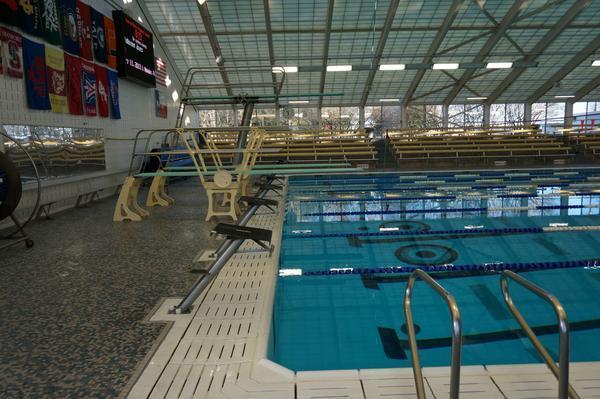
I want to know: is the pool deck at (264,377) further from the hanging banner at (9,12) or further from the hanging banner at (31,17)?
the hanging banner at (31,17)

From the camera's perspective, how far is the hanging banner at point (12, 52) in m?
4.59

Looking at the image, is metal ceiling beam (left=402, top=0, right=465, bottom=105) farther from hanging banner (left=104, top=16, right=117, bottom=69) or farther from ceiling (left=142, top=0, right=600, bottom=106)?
hanging banner (left=104, top=16, right=117, bottom=69)

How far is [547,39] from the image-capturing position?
13188 millimetres

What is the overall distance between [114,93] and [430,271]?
6.63 metres

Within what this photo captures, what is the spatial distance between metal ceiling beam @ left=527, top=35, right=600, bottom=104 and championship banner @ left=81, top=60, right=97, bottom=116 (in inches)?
610

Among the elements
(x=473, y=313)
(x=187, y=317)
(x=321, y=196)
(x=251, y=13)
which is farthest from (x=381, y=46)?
(x=187, y=317)

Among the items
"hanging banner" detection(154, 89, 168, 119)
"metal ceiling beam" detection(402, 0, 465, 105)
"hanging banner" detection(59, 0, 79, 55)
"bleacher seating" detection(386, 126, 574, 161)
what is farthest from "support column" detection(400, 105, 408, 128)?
"hanging banner" detection(59, 0, 79, 55)

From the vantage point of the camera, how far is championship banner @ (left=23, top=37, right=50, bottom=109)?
5020 mm

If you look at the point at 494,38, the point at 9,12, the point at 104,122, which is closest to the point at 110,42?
the point at 104,122

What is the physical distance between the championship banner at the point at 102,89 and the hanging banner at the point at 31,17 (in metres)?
1.53

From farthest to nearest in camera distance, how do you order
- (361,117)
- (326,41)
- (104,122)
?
(361,117) → (326,41) → (104,122)

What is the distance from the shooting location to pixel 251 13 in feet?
37.0

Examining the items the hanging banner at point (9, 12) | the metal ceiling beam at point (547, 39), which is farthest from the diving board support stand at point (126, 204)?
the metal ceiling beam at point (547, 39)

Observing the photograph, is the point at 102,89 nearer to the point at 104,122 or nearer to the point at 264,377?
the point at 104,122
